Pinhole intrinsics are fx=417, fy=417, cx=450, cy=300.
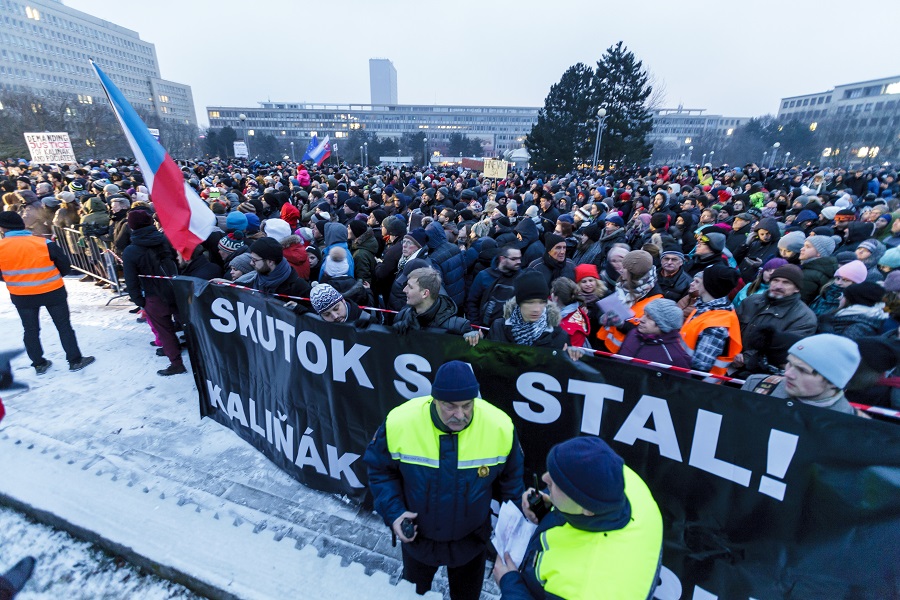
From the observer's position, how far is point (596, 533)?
1443mm

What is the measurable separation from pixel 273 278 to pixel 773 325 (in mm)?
4440

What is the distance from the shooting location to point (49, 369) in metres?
5.37

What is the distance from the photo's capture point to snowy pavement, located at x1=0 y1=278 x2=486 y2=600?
9.20 feet

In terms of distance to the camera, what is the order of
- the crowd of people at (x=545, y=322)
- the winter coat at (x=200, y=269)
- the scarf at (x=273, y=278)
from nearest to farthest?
the crowd of people at (x=545, y=322) < the scarf at (x=273, y=278) < the winter coat at (x=200, y=269)

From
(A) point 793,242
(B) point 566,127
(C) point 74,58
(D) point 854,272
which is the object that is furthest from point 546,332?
(C) point 74,58

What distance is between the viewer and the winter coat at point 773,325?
327 cm

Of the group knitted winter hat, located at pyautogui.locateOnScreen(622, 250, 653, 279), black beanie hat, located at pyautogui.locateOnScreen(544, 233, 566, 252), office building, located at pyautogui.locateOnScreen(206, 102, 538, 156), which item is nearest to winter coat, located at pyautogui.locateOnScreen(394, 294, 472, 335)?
knitted winter hat, located at pyautogui.locateOnScreen(622, 250, 653, 279)

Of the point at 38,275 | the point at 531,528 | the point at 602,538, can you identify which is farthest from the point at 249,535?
the point at 38,275

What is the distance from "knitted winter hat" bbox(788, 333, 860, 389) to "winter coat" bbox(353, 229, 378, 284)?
15.0ft

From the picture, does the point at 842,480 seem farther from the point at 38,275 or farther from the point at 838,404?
the point at 38,275

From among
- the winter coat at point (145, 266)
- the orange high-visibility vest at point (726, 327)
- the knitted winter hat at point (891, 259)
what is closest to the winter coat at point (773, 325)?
the orange high-visibility vest at point (726, 327)

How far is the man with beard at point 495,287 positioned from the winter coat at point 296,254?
217 centimetres

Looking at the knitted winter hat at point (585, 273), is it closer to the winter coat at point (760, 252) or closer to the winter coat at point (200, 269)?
the winter coat at point (760, 252)

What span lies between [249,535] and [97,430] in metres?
2.43
